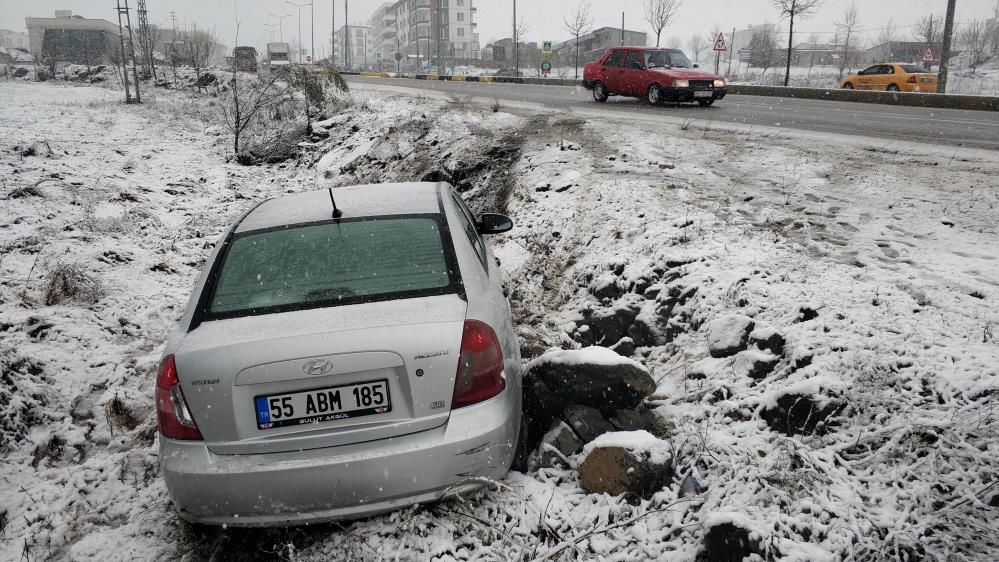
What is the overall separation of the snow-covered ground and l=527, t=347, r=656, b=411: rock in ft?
0.91

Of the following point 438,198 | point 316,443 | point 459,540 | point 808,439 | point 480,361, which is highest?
point 438,198

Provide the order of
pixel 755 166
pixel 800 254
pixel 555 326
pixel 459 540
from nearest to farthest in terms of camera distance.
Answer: pixel 459 540, pixel 800 254, pixel 555 326, pixel 755 166

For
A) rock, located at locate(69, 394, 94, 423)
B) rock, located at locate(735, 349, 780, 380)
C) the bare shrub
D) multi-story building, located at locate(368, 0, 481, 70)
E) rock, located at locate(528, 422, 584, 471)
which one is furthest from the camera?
multi-story building, located at locate(368, 0, 481, 70)

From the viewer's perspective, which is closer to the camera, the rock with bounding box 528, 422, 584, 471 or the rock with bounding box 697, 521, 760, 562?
the rock with bounding box 697, 521, 760, 562

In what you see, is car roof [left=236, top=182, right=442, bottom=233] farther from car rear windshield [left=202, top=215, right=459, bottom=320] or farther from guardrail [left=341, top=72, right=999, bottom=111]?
guardrail [left=341, top=72, right=999, bottom=111]

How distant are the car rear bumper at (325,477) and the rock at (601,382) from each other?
1.02 m

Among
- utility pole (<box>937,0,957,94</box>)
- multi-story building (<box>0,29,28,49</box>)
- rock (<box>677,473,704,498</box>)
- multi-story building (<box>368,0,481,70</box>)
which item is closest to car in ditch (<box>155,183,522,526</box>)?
rock (<box>677,473,704,498</box>)

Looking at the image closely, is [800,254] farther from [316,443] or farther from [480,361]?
[316,443]

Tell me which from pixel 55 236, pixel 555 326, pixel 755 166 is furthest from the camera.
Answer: pixel 755 166

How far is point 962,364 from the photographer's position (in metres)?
2.84

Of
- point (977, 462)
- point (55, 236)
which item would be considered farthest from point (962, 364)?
point (55, 236)

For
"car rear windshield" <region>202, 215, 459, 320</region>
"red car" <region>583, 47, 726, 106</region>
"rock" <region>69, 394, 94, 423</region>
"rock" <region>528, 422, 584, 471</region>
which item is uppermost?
"red car" <region>583, 47, 726, 106</region>

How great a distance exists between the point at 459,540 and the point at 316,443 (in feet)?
2.55

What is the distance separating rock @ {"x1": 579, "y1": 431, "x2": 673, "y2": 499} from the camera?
2.71m
